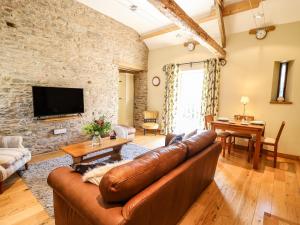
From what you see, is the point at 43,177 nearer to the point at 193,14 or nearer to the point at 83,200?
the point at 83,200

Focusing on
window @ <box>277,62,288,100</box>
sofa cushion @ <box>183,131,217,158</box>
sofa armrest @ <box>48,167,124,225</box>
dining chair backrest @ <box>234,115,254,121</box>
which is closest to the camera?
sofa armrest @ <box>48,167,124,225</box>

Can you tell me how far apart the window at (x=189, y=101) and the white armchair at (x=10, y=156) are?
4165mm

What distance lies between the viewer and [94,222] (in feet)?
3.31

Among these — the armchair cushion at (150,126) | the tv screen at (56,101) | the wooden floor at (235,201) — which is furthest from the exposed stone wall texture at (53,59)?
the wooden floor at (235,201)

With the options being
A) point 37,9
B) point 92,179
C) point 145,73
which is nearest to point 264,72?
point 145,73

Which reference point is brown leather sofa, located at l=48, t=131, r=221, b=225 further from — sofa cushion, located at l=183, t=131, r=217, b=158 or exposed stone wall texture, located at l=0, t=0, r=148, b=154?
exposed stone wall texture, located at l=0, t=0, r=148, b=154

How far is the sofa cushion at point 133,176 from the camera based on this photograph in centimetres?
105

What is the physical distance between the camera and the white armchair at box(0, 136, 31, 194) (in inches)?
88.4

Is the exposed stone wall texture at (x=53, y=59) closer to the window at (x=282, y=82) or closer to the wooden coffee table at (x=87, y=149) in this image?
the wooden coffee table at (x=87, y=149)

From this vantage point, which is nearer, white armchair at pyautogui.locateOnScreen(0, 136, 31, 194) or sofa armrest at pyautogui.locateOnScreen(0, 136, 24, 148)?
white armchair at pyautogui.locateOnScreen(0, 136, 31, 194)

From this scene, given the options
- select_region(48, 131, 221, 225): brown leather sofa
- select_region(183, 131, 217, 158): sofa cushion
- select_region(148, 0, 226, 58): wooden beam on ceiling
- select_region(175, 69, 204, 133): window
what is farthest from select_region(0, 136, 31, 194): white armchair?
select_region(175, 69, 204, 133): window

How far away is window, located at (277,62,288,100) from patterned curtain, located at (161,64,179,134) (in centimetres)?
264

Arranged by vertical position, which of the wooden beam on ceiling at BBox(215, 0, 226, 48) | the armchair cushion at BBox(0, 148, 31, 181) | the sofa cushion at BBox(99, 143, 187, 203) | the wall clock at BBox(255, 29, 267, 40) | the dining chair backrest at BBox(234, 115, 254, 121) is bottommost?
the armchair cushion at BBox(0, 148, 31, 181)

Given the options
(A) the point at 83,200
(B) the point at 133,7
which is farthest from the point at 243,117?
(A) the point at 83,200
